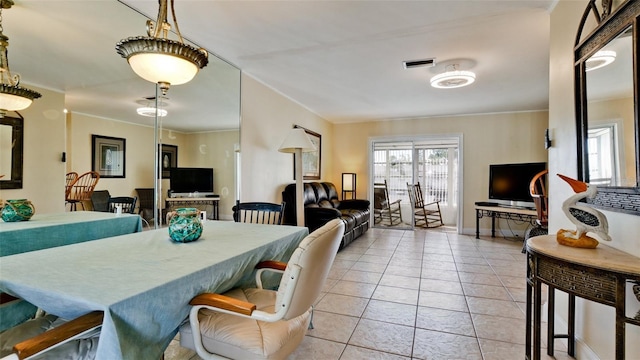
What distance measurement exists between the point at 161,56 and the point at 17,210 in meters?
1.27

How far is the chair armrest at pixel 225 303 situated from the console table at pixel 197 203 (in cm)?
191

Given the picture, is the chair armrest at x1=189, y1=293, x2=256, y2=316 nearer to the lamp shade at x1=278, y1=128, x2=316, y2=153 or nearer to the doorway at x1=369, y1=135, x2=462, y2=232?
the lamp shade at x1=278, y1=128, x2=316, y2=153

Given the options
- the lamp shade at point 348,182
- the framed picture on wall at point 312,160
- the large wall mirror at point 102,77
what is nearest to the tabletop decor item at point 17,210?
the large wall mirror at point 102,77

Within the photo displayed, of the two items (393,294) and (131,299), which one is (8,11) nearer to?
(131,299)

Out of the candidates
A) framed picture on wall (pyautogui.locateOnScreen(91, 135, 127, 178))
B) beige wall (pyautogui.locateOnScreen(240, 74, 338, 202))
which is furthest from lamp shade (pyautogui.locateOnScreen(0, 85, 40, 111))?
beige wall (pyautogui.locateOnScreen(240, 74, 338, 202))

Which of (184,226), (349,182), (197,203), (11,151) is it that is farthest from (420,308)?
(349,182)

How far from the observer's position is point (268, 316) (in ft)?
3.92

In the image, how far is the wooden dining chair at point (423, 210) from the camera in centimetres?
673

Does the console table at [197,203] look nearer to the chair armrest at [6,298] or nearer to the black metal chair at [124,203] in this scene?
the black metal chair at [124,203]

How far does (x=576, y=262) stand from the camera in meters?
1.24

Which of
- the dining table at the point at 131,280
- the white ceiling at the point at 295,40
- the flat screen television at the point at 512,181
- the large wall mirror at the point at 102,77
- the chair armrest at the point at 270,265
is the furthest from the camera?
the flat screen television at the point at 512,181

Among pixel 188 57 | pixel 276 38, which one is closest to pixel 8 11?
pixel 188 57

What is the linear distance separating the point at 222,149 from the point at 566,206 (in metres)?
3.14

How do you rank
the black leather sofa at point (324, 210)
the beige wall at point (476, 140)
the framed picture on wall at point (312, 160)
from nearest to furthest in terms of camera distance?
the black leather sofa at point (324, 210), the framed picture on wall at point (312, 160), the beige wall at point (476, 140)
